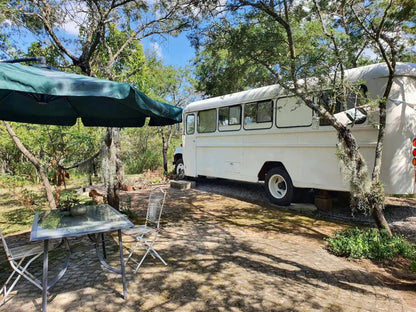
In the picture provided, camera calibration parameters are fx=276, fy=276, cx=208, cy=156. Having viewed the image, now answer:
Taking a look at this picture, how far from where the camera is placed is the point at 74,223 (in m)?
2.80

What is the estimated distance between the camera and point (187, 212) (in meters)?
6.11

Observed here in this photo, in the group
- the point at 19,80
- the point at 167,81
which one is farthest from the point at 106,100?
the point at 167,81

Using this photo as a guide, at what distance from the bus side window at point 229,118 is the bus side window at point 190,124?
132cm

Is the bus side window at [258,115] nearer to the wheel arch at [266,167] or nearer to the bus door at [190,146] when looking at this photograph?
the wheel arch at [266,167]

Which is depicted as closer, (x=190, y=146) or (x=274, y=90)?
(x=274, y=90)

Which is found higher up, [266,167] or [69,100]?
[69,100]

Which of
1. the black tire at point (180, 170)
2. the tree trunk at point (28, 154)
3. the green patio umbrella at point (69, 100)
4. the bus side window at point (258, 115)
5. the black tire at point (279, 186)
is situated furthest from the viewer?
the black tire at point (180, 170)

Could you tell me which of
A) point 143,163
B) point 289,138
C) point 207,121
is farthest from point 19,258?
point 143,163

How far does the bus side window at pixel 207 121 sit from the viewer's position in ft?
27.5

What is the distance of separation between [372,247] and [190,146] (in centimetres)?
652

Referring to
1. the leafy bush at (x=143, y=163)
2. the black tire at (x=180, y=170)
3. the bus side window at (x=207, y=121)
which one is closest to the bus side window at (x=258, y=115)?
the bus side window at (x=207, y=121)

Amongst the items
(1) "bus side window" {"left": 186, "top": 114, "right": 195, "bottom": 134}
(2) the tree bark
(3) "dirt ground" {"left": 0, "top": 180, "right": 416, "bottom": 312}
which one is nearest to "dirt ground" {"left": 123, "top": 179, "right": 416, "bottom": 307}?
(3) "dirt ground" {"left": 0, "top": 180, "right": 416, "bottom": 312}

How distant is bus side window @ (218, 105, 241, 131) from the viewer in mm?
7531

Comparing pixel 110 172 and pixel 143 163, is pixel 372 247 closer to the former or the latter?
pixel 110 172
